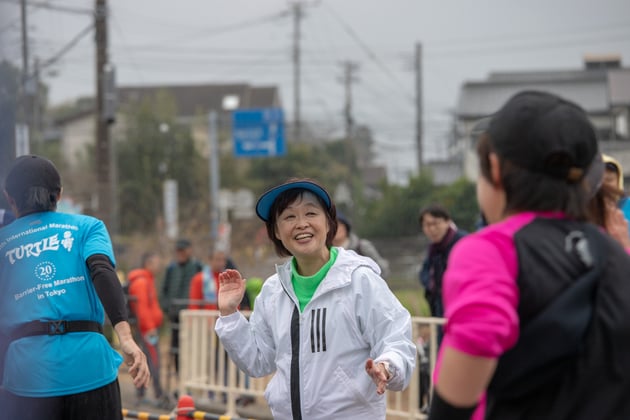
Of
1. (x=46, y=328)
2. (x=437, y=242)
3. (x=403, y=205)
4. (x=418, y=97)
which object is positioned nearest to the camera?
(x=46, y=328)

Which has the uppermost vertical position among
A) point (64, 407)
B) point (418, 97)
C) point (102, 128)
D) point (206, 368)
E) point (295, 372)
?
point (418, 97)

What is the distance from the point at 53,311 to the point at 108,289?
0.90 feet

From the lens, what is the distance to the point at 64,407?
3.62 meters

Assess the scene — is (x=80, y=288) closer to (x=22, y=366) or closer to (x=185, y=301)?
(x=22, y=366)

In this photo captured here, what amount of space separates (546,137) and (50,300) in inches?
94.5

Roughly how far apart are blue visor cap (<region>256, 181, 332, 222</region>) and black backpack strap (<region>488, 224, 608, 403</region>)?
1669 millimetres

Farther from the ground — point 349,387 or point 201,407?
point 349,387

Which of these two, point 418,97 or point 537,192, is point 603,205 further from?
point 418,97

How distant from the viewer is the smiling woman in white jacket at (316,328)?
321cm

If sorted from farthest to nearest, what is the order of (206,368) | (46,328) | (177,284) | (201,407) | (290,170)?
(290,170)
(177,284)
(201,407)
(206,368)
(46,328)

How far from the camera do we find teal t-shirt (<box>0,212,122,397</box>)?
3.61m

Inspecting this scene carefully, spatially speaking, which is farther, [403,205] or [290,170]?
[290,170]

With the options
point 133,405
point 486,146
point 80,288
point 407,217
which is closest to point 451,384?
point 486,146

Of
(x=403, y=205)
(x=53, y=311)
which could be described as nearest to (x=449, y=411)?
(x=53, y=311)
